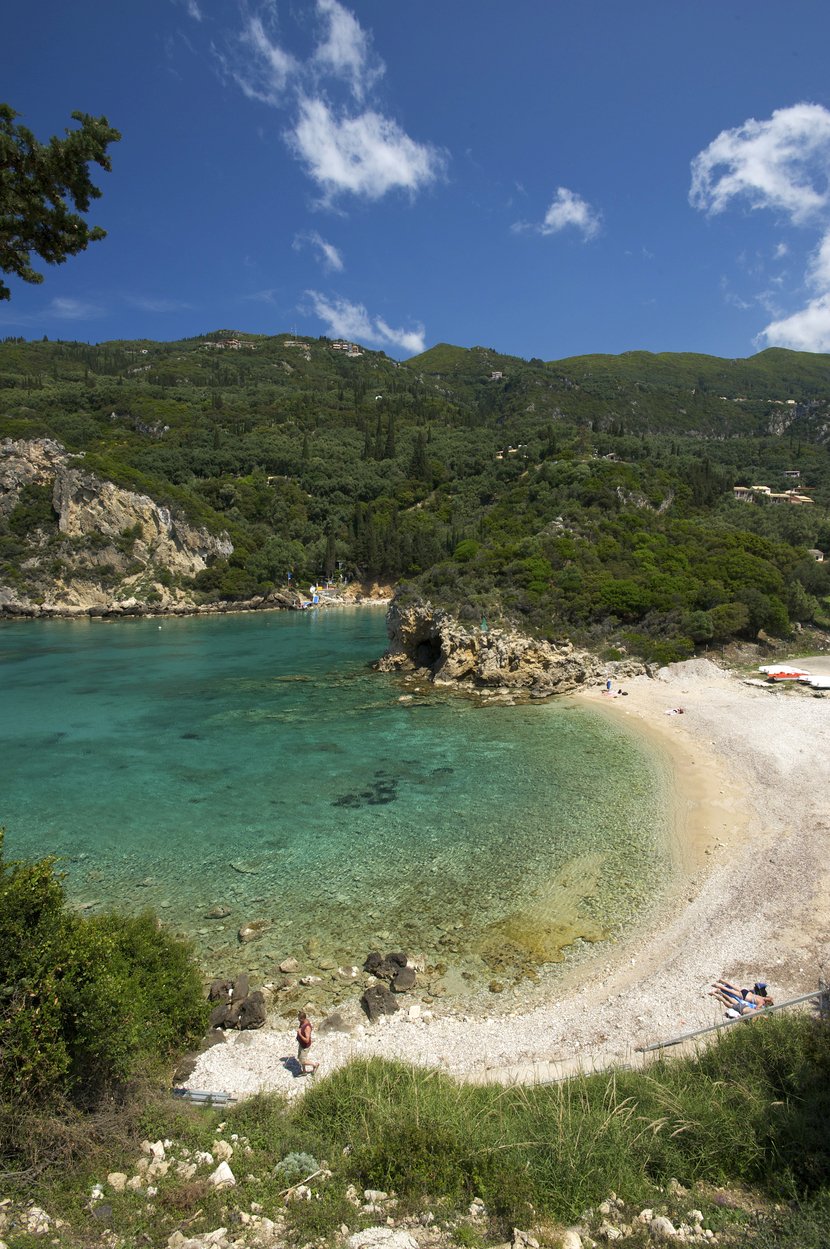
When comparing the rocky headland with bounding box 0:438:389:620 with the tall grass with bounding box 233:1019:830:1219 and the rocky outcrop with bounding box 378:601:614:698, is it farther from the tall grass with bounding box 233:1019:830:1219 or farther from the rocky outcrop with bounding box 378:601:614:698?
the tall grass with bounding box 233:1019:830:1219

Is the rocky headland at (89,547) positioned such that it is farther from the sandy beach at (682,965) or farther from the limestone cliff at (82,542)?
the sandy beach at (682,965)

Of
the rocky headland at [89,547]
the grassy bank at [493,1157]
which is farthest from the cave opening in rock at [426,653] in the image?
the rocky headland at [89,547]

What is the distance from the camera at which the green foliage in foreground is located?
19.3ft

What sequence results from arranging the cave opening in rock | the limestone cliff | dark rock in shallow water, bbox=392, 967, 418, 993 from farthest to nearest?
the limestone cliff < the cave opening in rock < dark rock in shallow water, bbox=392, 967, 418, 993

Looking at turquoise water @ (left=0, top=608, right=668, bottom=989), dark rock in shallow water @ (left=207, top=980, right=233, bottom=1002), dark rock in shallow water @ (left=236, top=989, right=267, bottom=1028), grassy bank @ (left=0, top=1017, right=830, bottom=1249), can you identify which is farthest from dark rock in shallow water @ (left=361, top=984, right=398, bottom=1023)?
grassy bank @ (left=0, top=1017, right=830, bottom=1249)

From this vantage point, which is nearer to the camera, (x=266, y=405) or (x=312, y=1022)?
(x=312, y=1022)

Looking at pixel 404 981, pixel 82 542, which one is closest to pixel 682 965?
pixel 404 981

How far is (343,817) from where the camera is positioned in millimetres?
17797

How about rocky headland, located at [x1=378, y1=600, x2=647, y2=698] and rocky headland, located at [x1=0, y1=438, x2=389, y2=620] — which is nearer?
rocky headland, located at [x1=378, y1=600, x2=647, y2=698]

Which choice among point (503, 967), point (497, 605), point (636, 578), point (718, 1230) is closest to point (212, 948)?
point (503, 967)

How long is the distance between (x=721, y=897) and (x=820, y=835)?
453cm

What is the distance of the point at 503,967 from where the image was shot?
1119cm

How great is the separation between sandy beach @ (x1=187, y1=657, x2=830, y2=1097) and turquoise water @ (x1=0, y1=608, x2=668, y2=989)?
1011mm

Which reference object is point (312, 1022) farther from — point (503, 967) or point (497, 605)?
point (497, 605)
